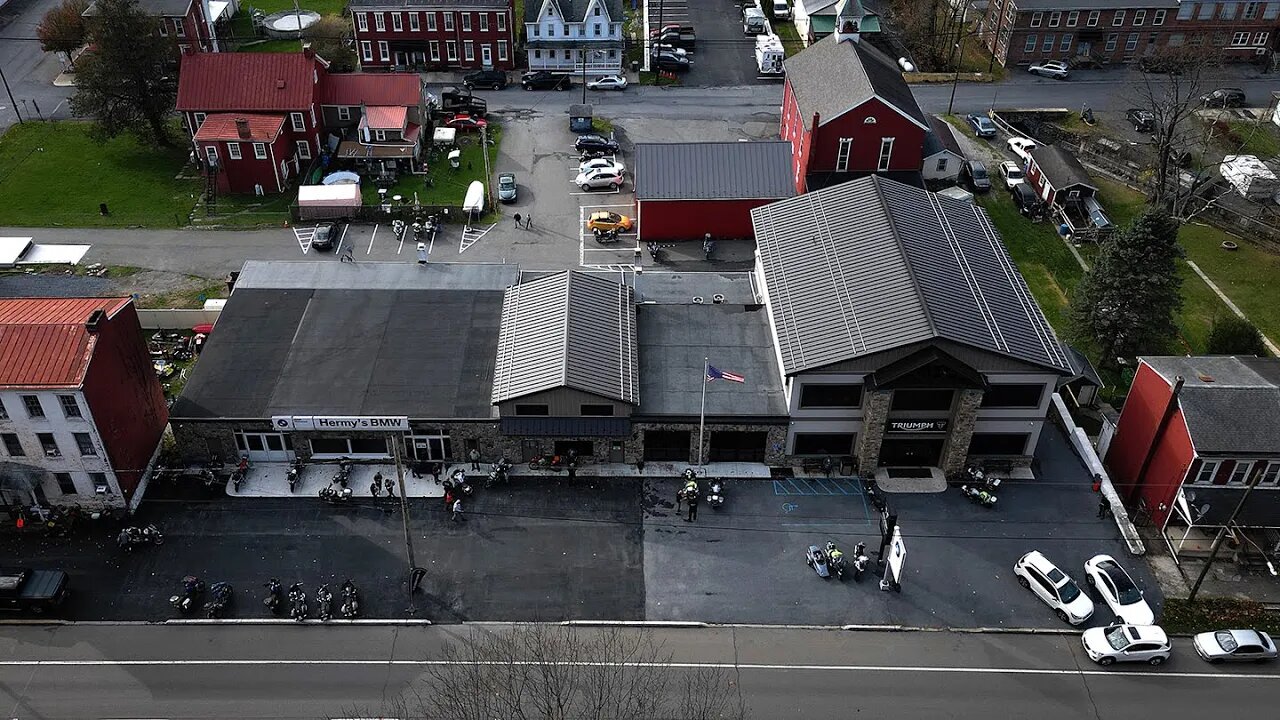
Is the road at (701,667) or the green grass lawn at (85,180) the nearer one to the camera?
the road at (701,667)

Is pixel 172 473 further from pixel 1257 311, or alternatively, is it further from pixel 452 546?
pixel 1257 311

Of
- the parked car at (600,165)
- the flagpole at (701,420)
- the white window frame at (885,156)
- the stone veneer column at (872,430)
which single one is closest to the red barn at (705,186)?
the white window frame at (885,156)

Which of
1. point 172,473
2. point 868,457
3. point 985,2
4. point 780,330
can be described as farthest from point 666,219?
point 985,2

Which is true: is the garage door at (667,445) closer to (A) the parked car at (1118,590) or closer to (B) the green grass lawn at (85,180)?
(A) the parked car at (1118,590)

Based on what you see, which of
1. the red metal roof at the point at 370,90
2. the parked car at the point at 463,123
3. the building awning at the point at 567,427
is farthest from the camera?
the parked car at the point at 463,123

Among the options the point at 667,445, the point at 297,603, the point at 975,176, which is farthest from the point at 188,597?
the point at 975,176

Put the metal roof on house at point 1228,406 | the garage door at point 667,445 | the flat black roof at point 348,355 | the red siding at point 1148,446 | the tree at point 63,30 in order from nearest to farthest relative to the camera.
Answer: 1. the metal roof on house at point 1228,406
2. the red siding at point 1148,446
3. the flat black roof at point 348,355
4. the garage door at point 667,445
5. the tree at point 63,30
